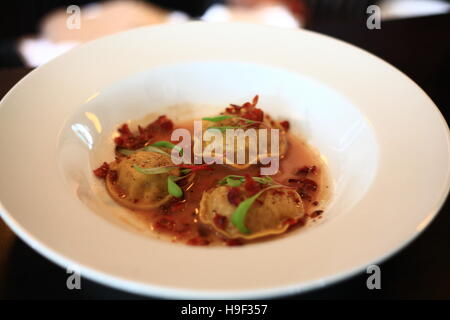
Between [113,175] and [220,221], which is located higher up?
[113,175]

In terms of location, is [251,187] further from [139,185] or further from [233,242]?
[139,185]

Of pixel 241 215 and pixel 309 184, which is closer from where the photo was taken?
pixel 241 215

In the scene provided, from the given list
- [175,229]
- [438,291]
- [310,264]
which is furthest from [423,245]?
[175,229]

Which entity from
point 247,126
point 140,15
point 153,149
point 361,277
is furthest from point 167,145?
point 140,15

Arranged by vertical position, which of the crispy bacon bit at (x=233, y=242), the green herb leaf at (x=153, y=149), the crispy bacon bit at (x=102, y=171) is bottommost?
the crispy bacon bit at (x=233, y=242)

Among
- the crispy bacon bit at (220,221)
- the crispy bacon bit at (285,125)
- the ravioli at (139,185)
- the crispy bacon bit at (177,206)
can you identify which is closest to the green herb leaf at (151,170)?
the ravioli at (139,185)

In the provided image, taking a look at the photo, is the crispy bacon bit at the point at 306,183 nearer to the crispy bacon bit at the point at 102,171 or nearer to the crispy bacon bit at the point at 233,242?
the crispy bacon bit at the point at 233,242
